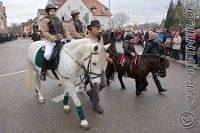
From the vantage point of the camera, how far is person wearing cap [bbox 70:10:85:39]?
260 inches

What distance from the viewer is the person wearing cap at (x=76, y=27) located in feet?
21.7

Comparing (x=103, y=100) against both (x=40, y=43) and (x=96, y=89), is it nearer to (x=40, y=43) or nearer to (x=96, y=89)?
(x=96, y=89)

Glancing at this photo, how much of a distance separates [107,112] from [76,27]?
233 cm

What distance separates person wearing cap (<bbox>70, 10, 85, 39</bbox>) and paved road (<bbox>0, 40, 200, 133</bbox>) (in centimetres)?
173

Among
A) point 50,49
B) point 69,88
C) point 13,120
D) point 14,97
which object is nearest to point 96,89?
point 69,88

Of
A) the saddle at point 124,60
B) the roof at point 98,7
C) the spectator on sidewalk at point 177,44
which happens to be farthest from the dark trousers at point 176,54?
the roof at point 98,7

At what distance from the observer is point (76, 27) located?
268 inches

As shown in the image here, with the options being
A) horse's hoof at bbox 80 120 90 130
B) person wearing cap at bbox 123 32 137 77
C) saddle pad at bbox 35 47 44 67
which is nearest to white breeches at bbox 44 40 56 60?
saddle pad at bbox 35 47 44 67

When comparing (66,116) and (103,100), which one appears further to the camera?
(103,100)

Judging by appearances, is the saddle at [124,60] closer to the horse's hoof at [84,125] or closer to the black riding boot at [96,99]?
the black riding boot at [96,99]

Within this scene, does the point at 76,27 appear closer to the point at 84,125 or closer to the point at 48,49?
the point at 48,49

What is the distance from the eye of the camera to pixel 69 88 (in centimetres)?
537

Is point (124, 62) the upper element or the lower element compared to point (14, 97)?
upper

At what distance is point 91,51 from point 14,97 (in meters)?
3.69
